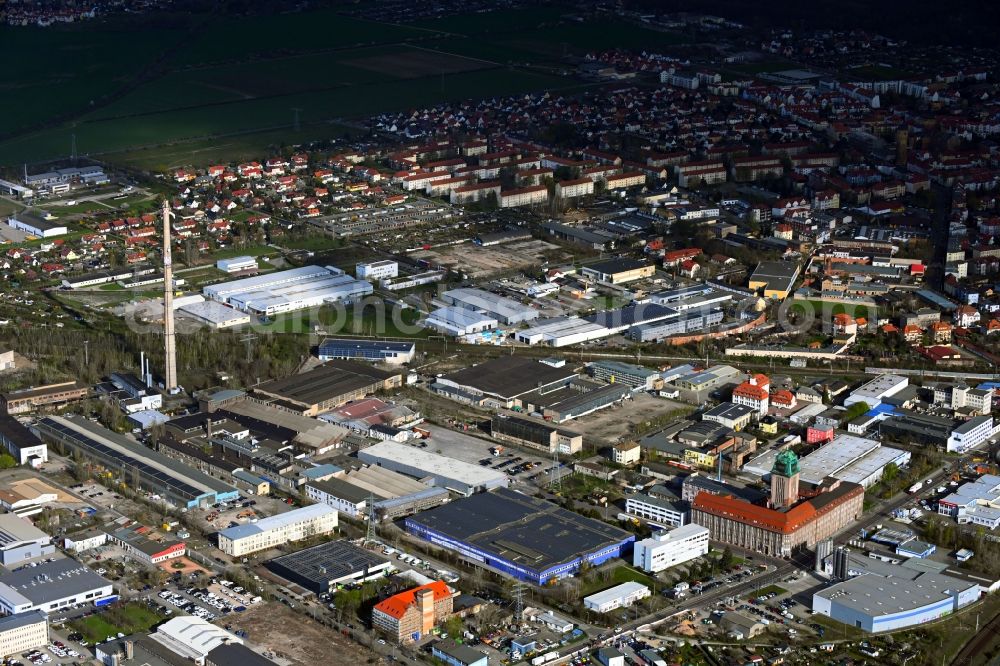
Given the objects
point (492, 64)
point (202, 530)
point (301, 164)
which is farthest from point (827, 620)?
point (492, 64)

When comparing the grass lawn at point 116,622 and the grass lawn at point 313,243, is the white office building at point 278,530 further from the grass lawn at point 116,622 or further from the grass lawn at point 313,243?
the grass lawn at point 313,243

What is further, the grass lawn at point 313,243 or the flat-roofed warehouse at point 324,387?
the grass lawn at point 313,243

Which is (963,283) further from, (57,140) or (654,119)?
(57,140)

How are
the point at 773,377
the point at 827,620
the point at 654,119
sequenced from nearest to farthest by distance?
the point at 827,620, the point at 773,377, the point at 654,119

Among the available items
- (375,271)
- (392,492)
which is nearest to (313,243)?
Answer: (375,271)

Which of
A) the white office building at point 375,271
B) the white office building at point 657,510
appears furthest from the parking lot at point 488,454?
the white office building at point 375,271

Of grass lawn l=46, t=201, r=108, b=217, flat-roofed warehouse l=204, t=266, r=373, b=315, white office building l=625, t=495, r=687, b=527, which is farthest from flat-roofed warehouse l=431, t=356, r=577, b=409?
grass lawn l=46, t=201, r=108, b=217

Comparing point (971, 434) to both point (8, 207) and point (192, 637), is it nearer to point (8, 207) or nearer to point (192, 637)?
point (192, 637)

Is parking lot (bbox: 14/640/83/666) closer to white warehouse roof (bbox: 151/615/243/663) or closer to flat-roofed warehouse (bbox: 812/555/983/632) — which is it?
white warehouse roof (bbox: 151/615/243/663)
